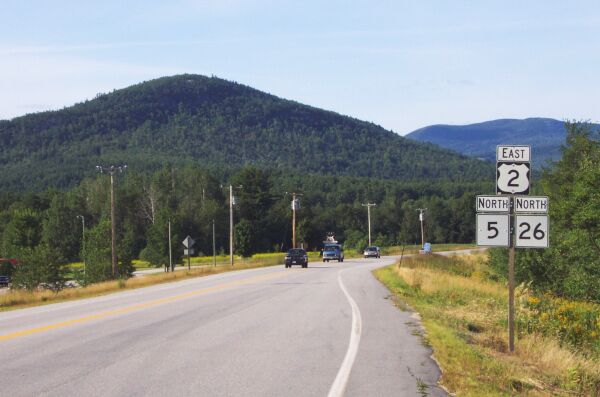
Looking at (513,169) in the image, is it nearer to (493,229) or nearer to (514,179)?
(514,179)

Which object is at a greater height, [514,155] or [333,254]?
[514,155]

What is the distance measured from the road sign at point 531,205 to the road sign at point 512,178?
158 mm

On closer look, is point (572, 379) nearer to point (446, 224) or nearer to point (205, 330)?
point (205, 330)

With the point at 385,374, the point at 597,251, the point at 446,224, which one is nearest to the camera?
the point at 385,374

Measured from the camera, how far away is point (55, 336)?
1486 centimetres

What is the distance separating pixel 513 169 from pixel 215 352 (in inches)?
225

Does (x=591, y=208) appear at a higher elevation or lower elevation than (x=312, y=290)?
higher

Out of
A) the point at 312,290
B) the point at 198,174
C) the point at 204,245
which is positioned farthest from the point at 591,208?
the point at 198,174

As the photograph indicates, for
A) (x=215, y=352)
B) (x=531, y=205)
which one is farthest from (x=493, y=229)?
(x=215, y=352)

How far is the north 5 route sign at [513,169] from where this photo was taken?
1282cm

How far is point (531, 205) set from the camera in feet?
41.6

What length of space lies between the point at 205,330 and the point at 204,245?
121 metres

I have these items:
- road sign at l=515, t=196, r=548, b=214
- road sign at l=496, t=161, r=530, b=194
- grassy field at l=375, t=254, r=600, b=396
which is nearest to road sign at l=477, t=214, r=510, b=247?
road sign at l=515, t=196, r=548, b=214

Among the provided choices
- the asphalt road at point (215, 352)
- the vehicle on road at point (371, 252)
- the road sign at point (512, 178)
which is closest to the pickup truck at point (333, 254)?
the vehicle on road at point (371, 252)
